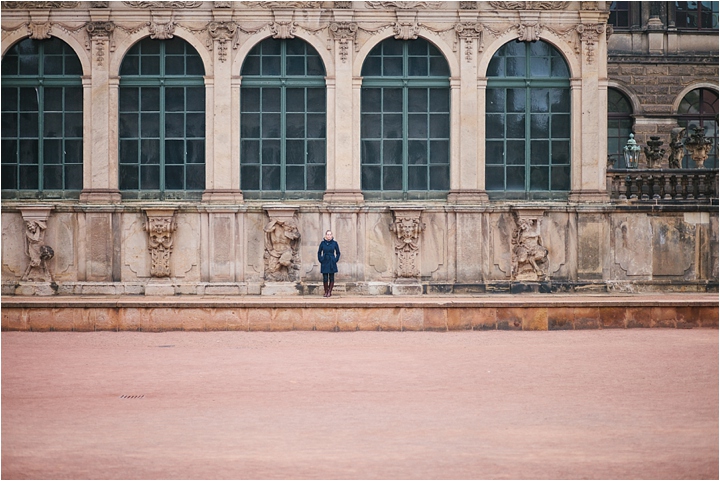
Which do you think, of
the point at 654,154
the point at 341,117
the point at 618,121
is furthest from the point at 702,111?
the point at 341,117

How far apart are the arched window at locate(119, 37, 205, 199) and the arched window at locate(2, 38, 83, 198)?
117cm

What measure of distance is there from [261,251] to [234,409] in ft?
51.8

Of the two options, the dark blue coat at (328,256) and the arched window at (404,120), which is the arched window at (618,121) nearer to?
the arched window at (404,120)

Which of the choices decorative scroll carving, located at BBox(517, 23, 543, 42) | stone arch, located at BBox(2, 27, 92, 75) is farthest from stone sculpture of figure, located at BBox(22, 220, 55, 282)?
decorative scroll carving, located at BBox(517, 23, 543, 42)

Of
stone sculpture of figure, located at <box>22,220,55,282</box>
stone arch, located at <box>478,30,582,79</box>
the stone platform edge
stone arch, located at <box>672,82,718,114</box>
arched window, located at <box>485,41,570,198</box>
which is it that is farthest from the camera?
stone arch, located at <box>672,82,718,114</box>

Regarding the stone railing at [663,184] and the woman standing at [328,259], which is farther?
the stone railing at [663,184]

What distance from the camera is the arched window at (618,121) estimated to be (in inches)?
1758

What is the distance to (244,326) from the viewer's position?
76.7 feet

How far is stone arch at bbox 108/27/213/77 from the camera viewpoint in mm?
29766

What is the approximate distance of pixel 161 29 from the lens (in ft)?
97.6

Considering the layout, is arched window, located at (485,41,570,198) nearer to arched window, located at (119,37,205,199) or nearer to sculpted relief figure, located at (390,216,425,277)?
sculpted relief figure, located at (390,216,425,277)

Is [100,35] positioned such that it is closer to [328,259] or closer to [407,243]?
[328,259]

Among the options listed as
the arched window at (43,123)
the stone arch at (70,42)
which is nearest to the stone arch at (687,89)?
the stone arch at (70,42)

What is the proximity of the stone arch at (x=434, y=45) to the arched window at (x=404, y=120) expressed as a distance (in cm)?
17
